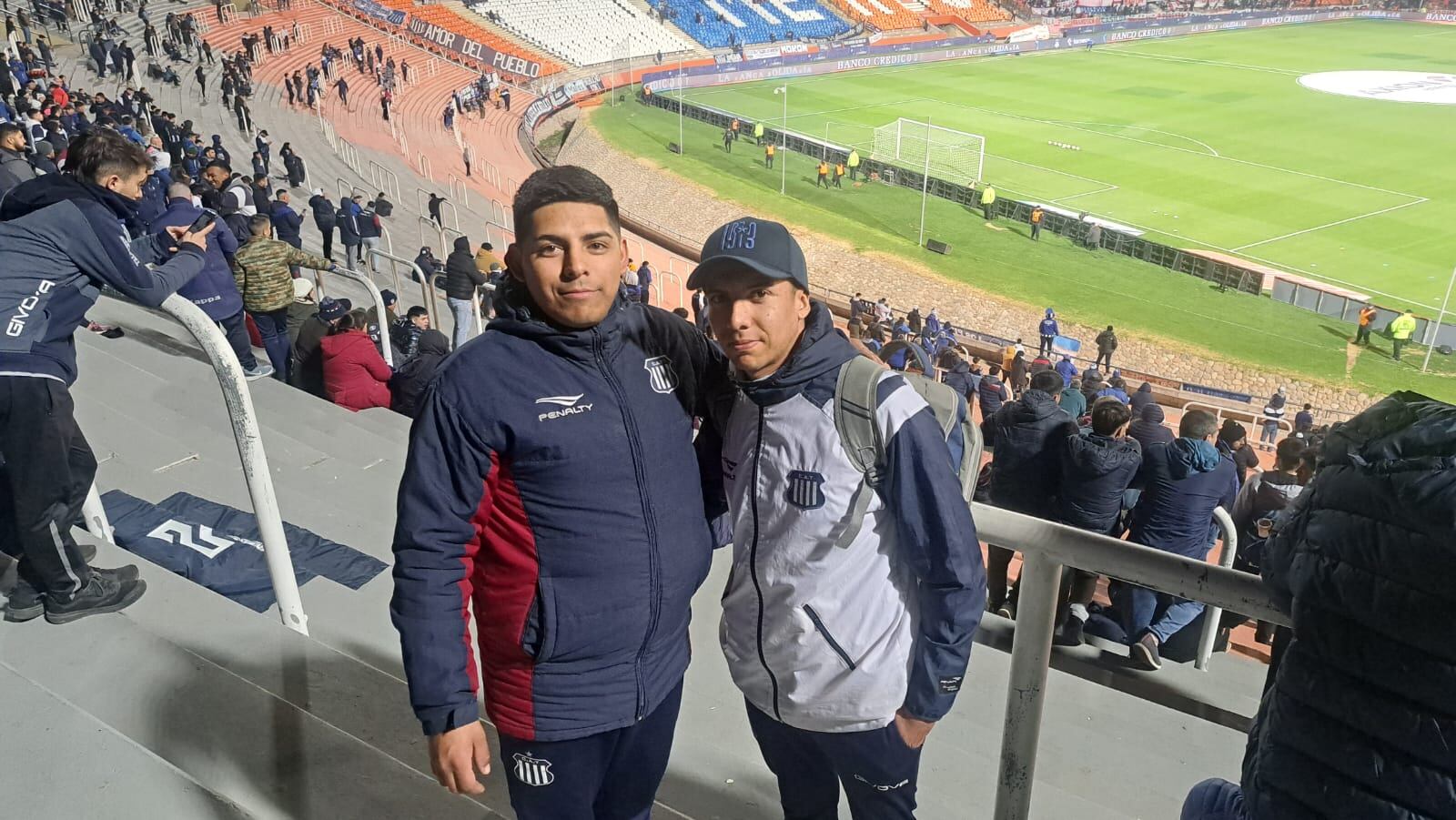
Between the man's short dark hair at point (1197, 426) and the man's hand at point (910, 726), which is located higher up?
the man's hand at point (910, 726)

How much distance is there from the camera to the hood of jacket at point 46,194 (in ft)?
9.40

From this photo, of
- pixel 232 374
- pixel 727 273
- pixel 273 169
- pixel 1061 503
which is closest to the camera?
pixel 727 273

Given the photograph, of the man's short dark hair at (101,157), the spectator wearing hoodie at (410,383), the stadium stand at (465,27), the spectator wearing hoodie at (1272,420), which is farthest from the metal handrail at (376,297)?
the stadium stand at (465,27)

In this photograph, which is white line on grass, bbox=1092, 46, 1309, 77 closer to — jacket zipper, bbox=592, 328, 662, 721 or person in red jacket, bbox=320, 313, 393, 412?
person in red jacket, bbox=320, 313, 393, 412

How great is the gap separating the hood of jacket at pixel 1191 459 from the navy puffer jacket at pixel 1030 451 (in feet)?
1.44

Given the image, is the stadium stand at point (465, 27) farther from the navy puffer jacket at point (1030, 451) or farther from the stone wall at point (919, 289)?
the navy puffer jacket at point (1030, 451)

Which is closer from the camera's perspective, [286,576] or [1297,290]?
[286,576]

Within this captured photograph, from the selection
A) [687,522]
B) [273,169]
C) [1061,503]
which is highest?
[687,522]

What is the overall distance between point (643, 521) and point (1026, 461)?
331 cm

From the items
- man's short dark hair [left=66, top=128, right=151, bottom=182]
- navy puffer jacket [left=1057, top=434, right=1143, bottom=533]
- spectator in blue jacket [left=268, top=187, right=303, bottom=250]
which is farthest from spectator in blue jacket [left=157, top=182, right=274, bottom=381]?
spectator in blue jacket [left=268, top=187, right=303, bottom=250]

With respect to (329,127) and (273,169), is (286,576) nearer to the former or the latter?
(273,169)

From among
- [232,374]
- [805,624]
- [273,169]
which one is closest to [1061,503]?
[805,624]

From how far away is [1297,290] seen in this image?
2452cm

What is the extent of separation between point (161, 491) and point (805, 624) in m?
3.28
